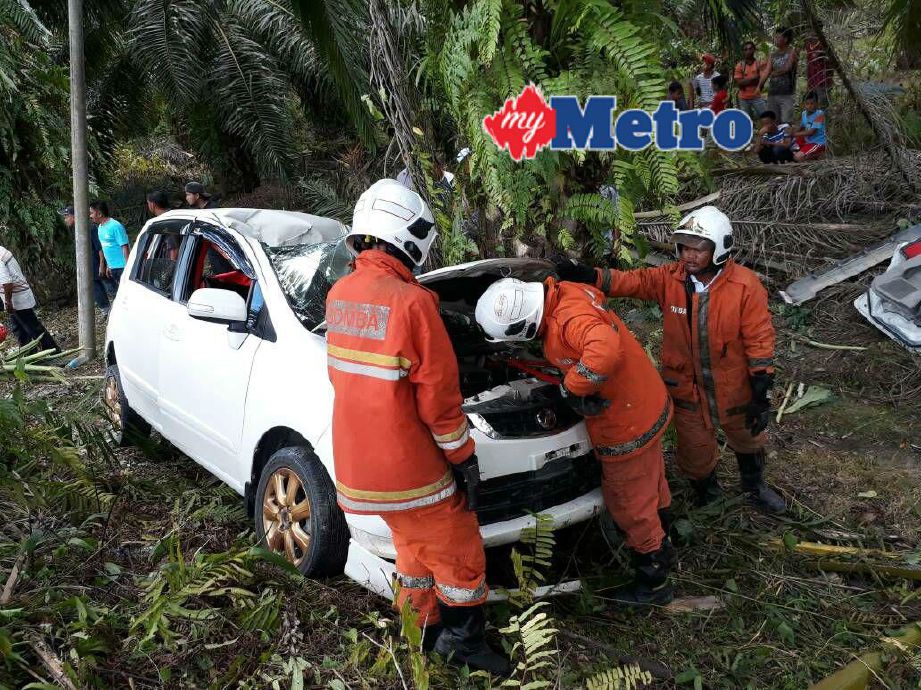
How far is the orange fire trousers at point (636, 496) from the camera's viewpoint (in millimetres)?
3158

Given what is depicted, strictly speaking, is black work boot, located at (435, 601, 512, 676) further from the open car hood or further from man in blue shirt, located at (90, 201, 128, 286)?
man in blue shirt, located at (90, 201, 128, 286)

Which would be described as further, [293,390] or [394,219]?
[293,390]

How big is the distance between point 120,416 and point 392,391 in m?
3.34

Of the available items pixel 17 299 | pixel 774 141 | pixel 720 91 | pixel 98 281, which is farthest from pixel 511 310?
pixel 720 91

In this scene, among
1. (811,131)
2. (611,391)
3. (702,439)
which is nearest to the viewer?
(611,391)

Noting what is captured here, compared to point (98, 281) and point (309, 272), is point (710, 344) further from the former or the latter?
point (98, 281)

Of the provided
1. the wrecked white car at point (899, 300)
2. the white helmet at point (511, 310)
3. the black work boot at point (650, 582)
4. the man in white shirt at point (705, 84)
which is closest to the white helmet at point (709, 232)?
the white helmet at point (511, 310)

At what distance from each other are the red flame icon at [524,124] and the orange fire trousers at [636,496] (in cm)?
149

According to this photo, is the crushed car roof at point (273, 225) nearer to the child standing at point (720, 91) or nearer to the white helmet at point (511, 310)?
the white helmet at point (511, 310)

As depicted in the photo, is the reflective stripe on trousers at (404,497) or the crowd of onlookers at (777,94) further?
the crowd of onlookers at (777,94)

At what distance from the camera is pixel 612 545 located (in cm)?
345

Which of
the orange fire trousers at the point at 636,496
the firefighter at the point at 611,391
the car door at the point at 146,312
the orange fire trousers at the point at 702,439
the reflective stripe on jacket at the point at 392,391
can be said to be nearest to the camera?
the reflective stripe on jacket at the point at 392,391

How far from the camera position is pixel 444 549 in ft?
8.66

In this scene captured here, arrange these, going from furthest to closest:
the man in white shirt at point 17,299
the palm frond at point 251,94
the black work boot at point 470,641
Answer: the palm frond at point 251,94
the man in white shirt at point 17,299
the black work boot at point 470,641
